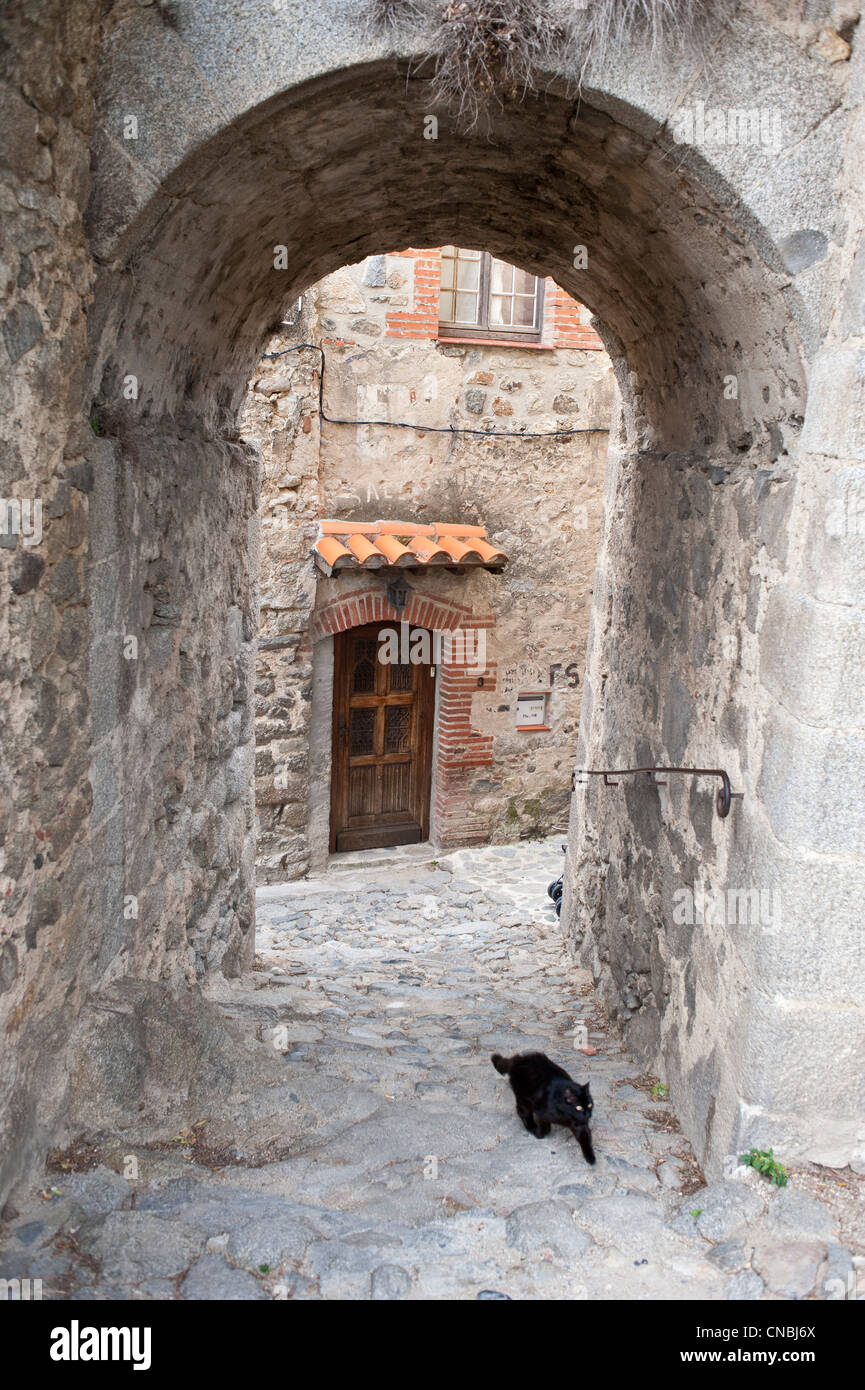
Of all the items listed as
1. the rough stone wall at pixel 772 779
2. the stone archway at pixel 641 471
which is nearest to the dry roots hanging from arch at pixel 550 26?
the stone archway at pixel 641 471

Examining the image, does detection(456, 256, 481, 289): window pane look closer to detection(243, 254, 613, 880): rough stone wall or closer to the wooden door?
detection(243, 254, 613, 880): rough stone wall

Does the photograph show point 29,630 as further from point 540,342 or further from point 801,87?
point 540,342

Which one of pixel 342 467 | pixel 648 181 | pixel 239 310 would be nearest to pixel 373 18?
pixel 648 181

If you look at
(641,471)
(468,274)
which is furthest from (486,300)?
(641,471)

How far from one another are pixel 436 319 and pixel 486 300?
538 millimetres

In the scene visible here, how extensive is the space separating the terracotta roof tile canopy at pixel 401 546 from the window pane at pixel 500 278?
1799 millimetres

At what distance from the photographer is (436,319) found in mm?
7430

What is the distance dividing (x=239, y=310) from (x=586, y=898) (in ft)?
10.7

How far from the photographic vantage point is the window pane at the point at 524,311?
25.6ft

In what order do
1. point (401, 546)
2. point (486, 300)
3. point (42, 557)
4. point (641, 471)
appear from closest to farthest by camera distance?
point (42, 557) < point (641, 471) < point (401, 546) < point (486, 300)

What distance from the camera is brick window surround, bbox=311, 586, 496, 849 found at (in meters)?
7.57

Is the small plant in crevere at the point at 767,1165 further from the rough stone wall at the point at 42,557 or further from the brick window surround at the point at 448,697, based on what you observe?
the brick window surround at the point at 448,697

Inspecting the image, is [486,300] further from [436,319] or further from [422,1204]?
[422,1204]

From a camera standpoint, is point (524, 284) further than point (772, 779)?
Yes
